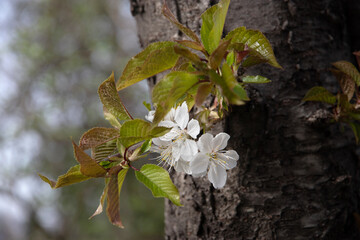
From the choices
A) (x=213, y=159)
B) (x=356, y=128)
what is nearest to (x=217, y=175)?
(x=213, y=159)

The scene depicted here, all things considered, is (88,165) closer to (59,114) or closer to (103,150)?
(103,150)

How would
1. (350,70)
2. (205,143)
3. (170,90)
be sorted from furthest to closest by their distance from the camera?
(350,70) → (205,143) → (170,90)

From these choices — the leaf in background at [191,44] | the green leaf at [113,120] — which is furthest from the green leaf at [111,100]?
the leaf in background at [191,44]

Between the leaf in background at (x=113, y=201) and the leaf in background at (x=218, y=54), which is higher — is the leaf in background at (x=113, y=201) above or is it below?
below

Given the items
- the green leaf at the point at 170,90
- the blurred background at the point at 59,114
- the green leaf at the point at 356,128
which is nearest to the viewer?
the green leaf at the point at 170,90

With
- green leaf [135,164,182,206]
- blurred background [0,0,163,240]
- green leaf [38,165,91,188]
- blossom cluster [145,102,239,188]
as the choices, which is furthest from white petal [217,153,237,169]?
blurred background [0,0,163,240]

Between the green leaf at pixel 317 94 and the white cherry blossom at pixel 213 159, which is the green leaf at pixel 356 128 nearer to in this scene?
the green leaf at pixel 317 94

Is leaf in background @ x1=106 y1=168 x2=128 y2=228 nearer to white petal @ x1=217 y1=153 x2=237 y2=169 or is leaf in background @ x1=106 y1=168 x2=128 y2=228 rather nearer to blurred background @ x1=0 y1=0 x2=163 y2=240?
white petal @ x1=217 y1=153 x2=237 y2=169
